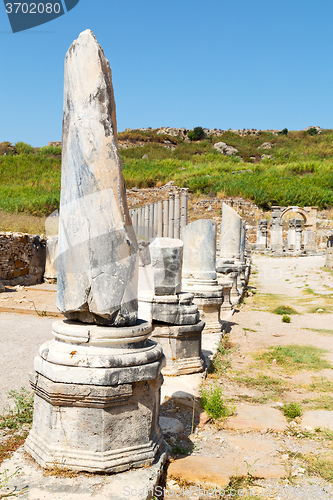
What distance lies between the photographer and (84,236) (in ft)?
7.69

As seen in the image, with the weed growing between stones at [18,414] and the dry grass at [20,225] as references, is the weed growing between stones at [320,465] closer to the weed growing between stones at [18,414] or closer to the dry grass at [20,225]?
the weed growing between stones at [18,414]

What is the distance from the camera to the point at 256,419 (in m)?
3.47

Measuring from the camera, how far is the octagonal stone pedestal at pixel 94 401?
219 centimetres

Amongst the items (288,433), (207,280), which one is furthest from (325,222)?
(288,433)

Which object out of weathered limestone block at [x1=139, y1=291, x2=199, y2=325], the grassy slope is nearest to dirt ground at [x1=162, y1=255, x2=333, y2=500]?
weathered limestone block at [x1=139, y1=291, x2=199, y2=325]

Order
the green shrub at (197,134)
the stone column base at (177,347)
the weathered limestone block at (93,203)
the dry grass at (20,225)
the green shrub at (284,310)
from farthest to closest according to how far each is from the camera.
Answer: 1. the green shrub at (197,134)
2. the dry grass at (20,225)
3. the green shrub at (284,310)
4. the stone column base at (177,347)
5. the weathered limestone block at (93,203)

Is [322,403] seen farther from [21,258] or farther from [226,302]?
[21,258]

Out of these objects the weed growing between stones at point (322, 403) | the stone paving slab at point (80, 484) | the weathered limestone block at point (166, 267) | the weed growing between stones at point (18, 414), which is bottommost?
the weed growing between stones at point (322, 403)

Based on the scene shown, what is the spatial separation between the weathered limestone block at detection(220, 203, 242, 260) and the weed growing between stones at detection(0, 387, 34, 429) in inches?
350

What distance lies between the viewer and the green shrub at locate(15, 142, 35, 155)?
48.6m

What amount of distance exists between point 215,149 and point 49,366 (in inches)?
2296

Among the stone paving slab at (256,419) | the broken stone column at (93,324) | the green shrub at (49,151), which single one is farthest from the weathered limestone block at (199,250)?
the green shrub at (49,151)

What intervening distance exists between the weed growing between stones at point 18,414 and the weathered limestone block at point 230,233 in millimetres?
8896

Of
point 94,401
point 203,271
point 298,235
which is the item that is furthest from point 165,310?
point 298,235
